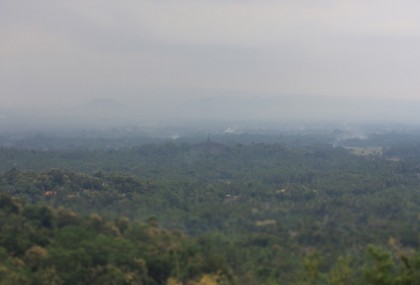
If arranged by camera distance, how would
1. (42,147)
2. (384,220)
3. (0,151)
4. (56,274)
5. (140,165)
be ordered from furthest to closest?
(42,147) → (0,151) → (140,165) → (384,220) → (56,274)

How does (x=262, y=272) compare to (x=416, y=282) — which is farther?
(x=262, y=272)

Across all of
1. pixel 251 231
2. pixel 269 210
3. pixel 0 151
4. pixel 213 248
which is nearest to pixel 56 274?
pixel 213 248

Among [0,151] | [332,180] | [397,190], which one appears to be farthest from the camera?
[0,151]

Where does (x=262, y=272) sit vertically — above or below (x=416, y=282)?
below

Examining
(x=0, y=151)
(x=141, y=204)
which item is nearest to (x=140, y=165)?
(x=0, y=151)

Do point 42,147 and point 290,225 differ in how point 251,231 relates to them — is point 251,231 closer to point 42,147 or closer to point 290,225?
point 290,225

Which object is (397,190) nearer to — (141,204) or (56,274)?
(141,204)
